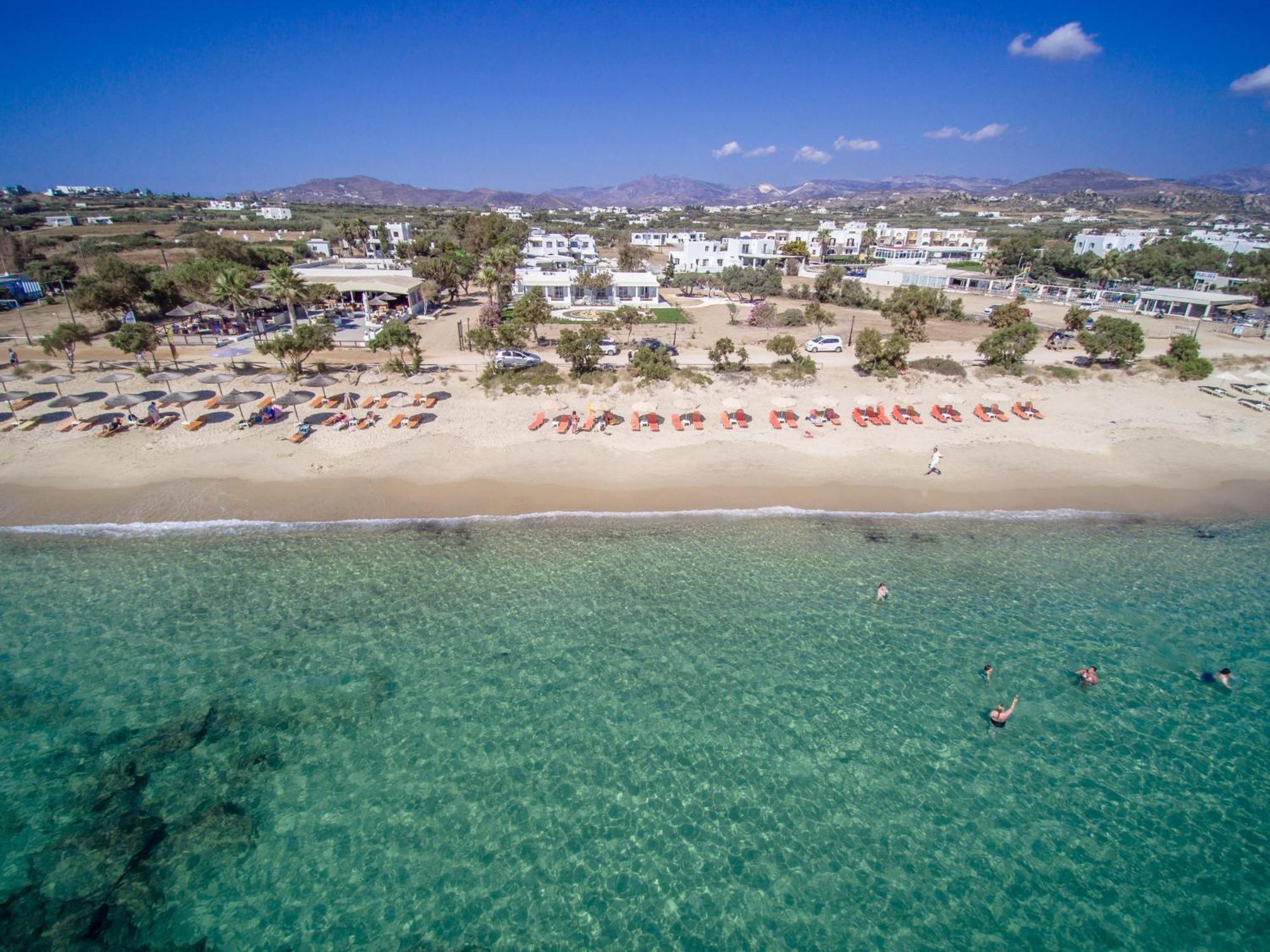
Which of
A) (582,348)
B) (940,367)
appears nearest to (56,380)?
(582,348)

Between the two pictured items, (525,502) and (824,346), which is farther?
(824,346)

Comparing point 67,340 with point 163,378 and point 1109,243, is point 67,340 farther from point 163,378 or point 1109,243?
point 1109,243

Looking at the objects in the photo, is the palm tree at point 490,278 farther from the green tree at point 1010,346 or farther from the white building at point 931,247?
the white building at point 931,247

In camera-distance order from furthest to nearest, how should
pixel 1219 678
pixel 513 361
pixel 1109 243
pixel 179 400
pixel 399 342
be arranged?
pixel 1109 243 → pixel 513 361 → pixel 399 342 → pixel 179 400 → pixel 1219 678

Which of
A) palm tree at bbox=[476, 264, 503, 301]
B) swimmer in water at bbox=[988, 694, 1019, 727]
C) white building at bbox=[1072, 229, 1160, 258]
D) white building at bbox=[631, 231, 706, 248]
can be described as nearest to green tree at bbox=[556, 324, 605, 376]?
palm tree at bbox=[476, 264, 503, 301]

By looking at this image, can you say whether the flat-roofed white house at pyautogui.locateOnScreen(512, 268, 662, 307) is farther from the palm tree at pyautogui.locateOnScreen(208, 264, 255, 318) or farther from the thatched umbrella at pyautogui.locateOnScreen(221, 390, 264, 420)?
the thatched umbrella at pyautogui.locateOnScreen(221, 390, 264, 420)

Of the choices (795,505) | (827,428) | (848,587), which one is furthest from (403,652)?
(827,428)
